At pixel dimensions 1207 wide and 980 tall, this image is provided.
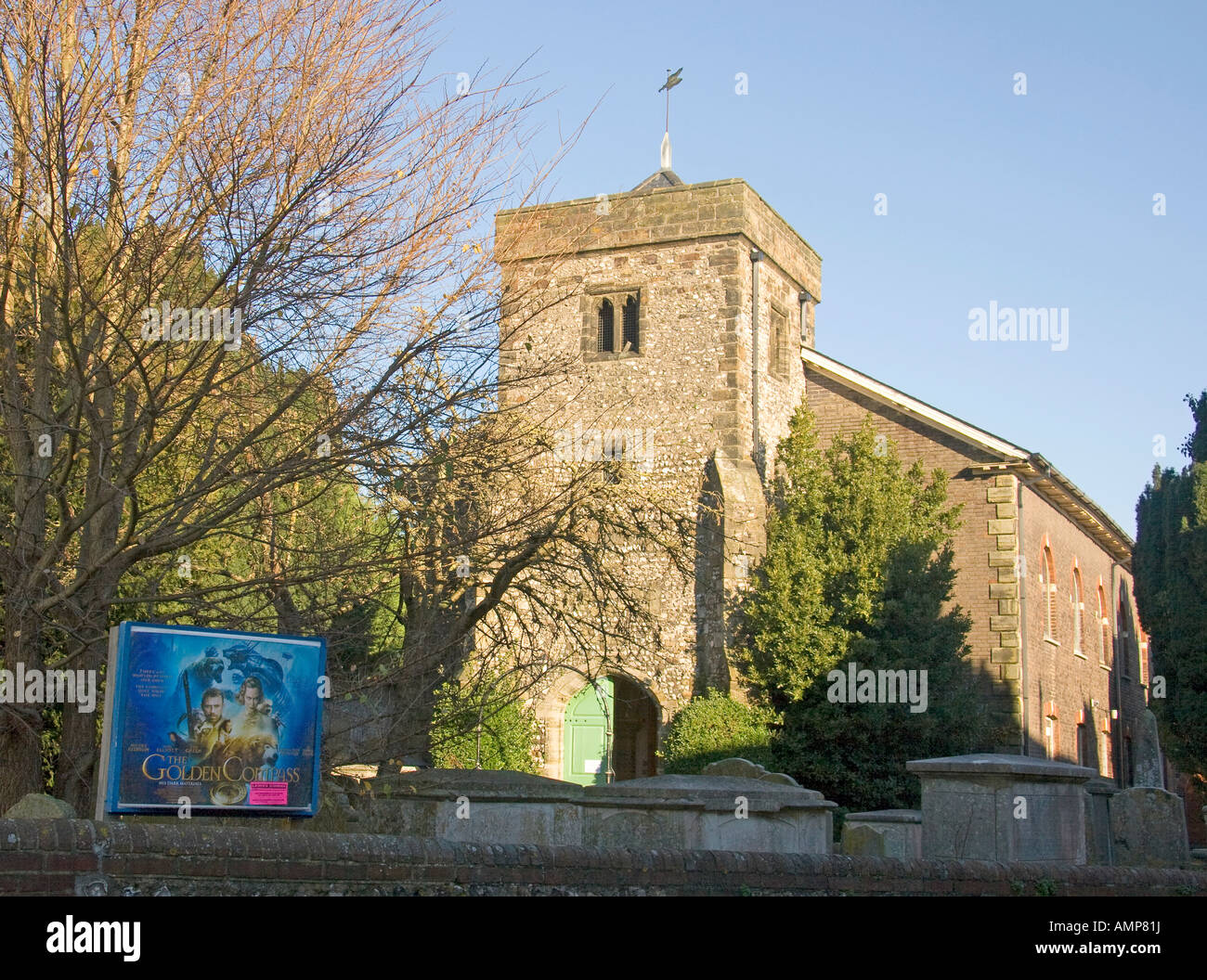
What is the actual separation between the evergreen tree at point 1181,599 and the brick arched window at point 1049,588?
2175mm

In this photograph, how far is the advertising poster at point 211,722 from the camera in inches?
286

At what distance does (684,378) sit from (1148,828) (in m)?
12.4

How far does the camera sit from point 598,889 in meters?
7.59

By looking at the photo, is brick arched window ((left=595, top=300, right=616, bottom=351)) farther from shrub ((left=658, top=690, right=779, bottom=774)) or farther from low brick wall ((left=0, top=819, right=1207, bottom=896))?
low brick wall ((left=0, top=819, right=1207, bottom=896))

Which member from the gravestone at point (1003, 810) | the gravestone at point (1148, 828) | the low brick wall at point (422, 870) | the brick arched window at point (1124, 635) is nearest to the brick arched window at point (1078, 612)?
the brick arched window at point (1124, 635)

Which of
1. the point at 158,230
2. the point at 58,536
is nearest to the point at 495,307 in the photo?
the point at 158,230

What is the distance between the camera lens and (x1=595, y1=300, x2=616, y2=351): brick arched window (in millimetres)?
24688

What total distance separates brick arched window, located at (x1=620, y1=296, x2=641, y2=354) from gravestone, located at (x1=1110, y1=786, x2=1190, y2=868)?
519 inches

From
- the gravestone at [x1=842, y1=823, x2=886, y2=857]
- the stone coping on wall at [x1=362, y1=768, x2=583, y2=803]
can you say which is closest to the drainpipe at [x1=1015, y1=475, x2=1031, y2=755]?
the gravestone at [x1=842, y1=823, x2=886, y2=857]

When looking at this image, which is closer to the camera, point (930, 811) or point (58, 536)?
point (58, 536)

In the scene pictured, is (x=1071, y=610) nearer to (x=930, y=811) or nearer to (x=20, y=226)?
(x=930, y=811)

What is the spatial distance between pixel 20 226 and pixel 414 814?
210 inches

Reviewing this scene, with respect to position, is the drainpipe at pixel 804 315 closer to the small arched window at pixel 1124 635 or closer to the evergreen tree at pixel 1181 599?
the evergreen tree at pixel 1181 599
